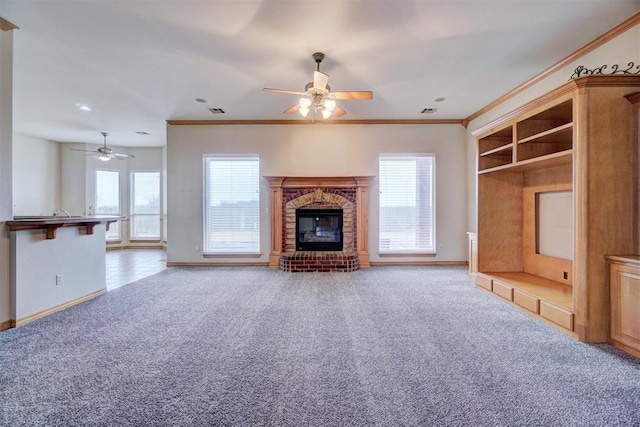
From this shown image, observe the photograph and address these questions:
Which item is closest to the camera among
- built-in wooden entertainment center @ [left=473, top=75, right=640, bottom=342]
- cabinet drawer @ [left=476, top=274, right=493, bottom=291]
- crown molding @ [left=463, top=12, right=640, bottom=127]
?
built-in wooden entertainment center @ [left=473, top=75, right=640, bottom=342]

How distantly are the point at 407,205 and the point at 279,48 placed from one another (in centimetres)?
385

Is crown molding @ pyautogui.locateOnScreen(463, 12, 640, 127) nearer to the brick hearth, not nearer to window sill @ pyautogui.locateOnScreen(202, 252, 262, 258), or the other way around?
the brick hearth

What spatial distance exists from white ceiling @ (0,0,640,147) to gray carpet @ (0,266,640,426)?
9.72 ft

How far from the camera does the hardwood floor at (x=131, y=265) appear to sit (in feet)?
15.5

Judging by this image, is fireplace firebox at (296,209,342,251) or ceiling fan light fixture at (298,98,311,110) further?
fireplace firebox at (296,209,342,251)

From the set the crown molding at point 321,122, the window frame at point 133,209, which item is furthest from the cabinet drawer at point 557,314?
the window frame at point 133,209

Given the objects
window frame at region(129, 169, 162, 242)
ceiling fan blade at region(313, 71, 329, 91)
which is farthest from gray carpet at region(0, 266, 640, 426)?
window frame at region(129, 169, 162, 242)

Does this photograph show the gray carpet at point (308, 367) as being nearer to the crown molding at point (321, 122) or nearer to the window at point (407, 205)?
the window at point (407, 205)

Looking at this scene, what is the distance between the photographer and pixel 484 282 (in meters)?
3.85

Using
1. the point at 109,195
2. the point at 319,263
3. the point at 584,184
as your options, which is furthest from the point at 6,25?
the point at 109,195

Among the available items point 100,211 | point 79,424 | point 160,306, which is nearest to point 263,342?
point 79,424

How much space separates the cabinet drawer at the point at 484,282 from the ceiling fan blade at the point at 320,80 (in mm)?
3248

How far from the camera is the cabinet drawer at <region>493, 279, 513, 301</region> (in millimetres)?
3330

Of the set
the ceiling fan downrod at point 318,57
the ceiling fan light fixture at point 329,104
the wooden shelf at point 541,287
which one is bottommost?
the wooden shelf at point 541,287
